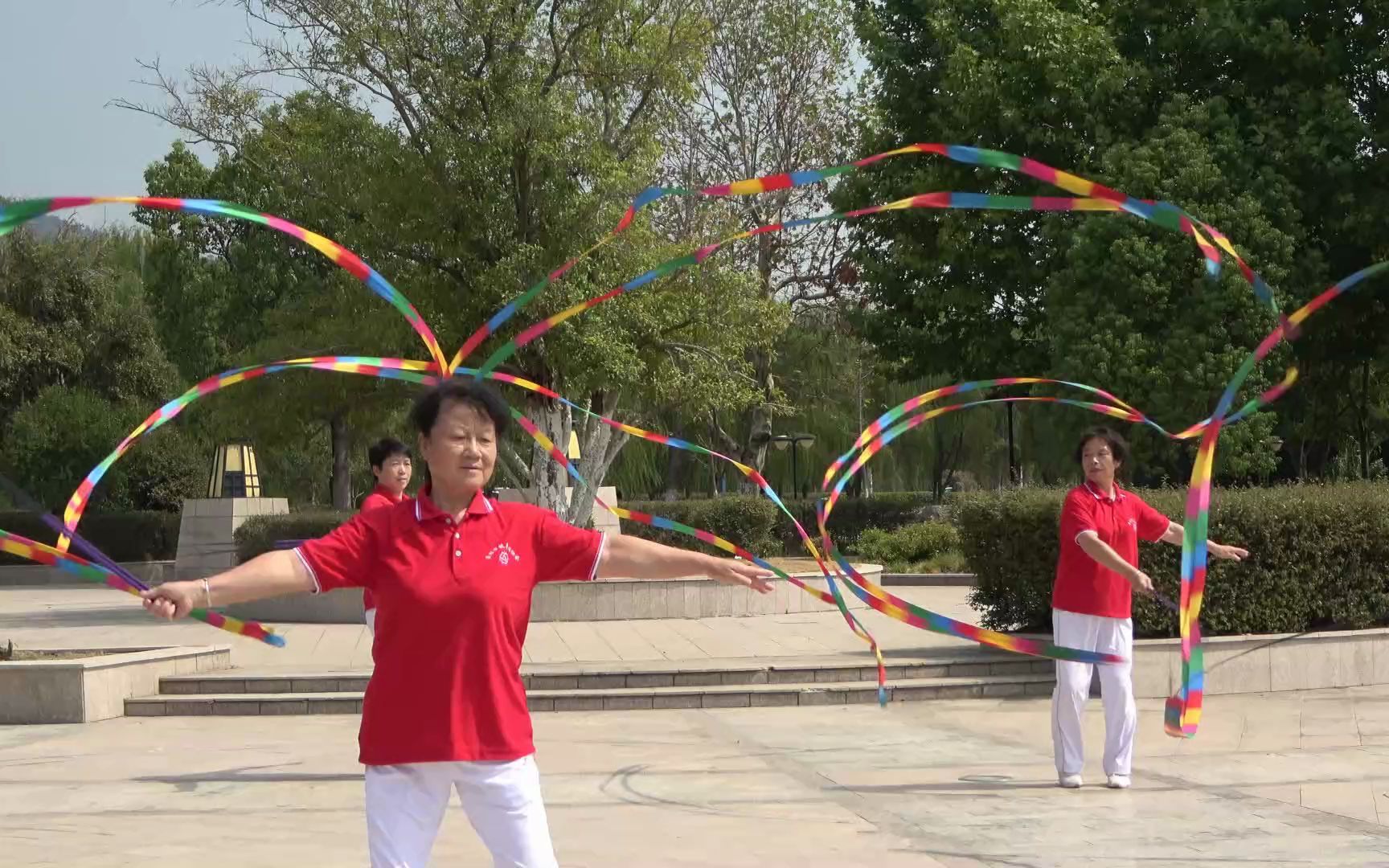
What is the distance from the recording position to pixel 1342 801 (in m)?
8.01

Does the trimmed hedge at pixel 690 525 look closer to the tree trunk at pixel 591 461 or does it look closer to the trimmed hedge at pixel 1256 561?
the tree trunk at pixel 591 461

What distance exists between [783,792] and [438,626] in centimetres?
453

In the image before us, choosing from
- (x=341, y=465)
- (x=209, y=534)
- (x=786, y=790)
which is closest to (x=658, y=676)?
(x=786, y=790)

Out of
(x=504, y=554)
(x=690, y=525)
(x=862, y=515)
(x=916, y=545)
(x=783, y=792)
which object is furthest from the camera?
(x=862, y=515)

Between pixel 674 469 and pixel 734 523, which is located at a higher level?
pixel 674 469

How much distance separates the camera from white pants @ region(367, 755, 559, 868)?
431cm

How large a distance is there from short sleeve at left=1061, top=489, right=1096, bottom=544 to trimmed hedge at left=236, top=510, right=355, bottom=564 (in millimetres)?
17045

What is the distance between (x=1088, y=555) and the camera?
854 centimetres

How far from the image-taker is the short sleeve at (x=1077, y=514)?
8.52 m

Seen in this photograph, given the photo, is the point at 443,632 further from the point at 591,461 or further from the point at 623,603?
the point at 591,461

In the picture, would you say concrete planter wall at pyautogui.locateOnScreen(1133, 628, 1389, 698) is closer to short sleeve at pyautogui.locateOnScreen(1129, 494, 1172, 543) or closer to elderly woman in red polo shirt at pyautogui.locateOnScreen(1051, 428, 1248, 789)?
short sleeve at pyautogui.locateOnScreen(1129, 494, 1172, 543)

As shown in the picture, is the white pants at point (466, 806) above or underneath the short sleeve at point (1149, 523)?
underneath

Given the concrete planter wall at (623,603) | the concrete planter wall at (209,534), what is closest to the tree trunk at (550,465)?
the concrete planter wall at (623,603)

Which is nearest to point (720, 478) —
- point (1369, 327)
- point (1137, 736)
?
point (1369, 327)
